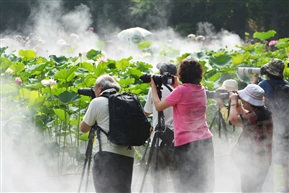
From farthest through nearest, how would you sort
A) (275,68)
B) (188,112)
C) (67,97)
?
(67,97), (275,68), (188,112)

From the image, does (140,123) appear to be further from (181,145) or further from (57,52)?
(57,52)

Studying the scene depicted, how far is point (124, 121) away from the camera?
17.1ft

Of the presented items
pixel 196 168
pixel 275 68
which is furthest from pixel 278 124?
pixel 196 168

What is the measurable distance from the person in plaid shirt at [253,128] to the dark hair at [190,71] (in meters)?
0.35

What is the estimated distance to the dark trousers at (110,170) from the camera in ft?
17.5

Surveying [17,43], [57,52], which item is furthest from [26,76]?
[17,43]

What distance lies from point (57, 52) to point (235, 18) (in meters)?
25.7

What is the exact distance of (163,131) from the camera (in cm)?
568

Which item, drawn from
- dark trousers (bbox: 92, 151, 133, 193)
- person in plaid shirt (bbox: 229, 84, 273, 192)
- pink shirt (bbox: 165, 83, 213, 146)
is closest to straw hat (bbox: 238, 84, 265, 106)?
person in plaid shirt (bbox: 229, 84, 273, 192)

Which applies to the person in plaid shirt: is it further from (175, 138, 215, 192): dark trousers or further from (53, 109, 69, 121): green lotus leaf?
(53, 109, 69, 121): green lotus leaf

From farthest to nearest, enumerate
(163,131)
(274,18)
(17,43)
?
(274,18) < (17,43) < (163,131)

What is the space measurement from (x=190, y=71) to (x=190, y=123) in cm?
38

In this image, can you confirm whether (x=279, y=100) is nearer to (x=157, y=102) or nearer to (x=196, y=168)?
(x=196, y=168)

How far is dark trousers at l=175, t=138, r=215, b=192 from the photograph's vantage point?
5367 mm
